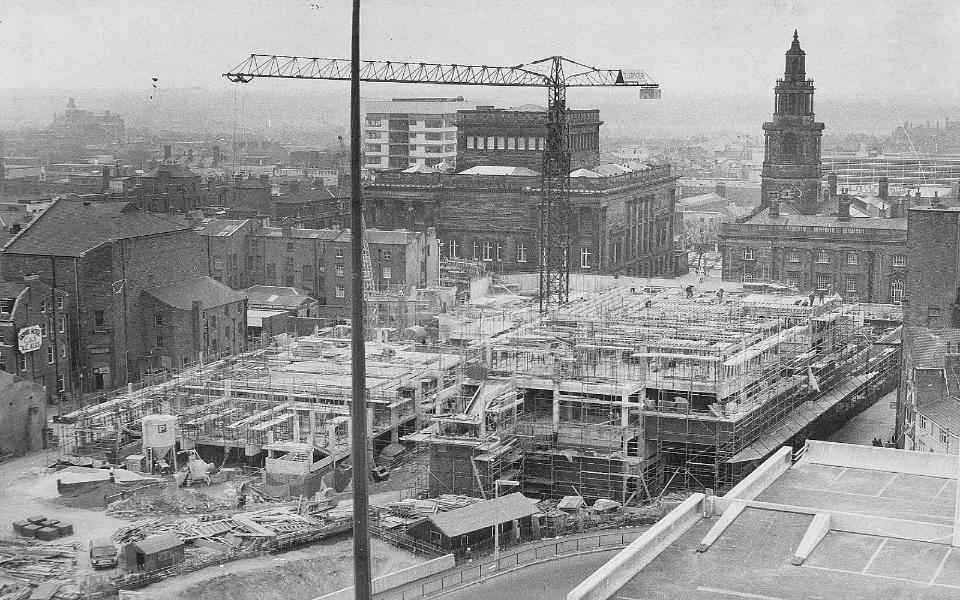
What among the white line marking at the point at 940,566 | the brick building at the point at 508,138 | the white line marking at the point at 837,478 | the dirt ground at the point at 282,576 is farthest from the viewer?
the brick building at the point at 508,138

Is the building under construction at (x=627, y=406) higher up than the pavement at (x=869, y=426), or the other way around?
the building under construction at (x=627, y=406)

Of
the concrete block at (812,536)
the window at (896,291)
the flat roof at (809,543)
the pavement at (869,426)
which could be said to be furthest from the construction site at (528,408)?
the window at (896,291)

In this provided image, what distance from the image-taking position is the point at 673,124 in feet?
367

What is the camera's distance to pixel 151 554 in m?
20.7

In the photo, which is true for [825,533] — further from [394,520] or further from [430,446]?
[430,446]

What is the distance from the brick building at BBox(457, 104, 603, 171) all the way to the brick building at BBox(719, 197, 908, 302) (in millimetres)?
11026

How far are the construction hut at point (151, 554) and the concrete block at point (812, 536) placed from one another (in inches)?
460

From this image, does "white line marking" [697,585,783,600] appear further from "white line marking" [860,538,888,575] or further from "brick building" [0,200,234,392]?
"brick building" [0,200,234,392]

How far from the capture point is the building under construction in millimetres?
26328

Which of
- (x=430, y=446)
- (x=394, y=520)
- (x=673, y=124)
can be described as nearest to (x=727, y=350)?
(x=430, y=446)

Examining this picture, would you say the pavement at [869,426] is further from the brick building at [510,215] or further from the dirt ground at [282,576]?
the brick building at [510,215]

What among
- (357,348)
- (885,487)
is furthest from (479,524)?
(357,348)

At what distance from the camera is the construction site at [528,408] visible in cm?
2642

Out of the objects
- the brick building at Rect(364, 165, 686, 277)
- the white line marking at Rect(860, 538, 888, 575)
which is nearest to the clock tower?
the brick building at Rect(364, 165, 686, 277)
